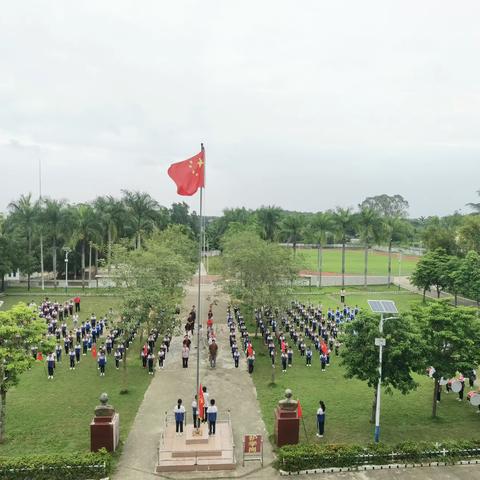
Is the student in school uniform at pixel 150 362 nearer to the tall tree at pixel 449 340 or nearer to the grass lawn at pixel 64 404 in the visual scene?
the grass lawn at pixel 64 404

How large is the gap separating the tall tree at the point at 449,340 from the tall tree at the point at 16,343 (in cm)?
1095

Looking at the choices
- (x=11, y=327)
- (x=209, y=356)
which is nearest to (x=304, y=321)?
(x=209, y=356)

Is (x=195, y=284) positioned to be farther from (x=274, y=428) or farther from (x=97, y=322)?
(x=274, y=428)

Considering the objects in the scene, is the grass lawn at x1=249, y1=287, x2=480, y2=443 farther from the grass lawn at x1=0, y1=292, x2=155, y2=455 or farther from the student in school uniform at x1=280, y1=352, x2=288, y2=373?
the grass lawn at x1=0, y1=292, x2=155, y2=455

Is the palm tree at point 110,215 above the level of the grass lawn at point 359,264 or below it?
above

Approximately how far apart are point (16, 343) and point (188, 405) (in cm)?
587

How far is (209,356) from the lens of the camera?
20578mm

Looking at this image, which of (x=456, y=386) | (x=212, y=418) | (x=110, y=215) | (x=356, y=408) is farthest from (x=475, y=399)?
(x=110, y=215)

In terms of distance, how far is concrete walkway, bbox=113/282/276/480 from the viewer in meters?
11.8

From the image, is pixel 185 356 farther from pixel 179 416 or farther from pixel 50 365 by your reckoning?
pixel 179 416

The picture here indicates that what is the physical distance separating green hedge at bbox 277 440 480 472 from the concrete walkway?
68 cm

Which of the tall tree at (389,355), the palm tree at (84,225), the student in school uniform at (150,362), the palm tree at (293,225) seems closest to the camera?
the tall tree at (389,355)

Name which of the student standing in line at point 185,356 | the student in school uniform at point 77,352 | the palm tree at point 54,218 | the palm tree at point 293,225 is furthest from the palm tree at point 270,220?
the student in school uniform at point 77,352

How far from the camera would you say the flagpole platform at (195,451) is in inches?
466
